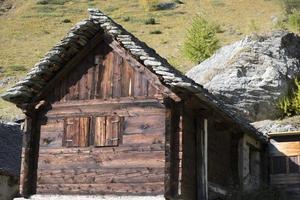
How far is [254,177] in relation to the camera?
2233cm

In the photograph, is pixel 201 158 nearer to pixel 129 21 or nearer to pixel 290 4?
pixel 290 4

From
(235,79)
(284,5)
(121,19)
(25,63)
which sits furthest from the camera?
(121,19)

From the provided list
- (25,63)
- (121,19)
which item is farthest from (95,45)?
(121,19)

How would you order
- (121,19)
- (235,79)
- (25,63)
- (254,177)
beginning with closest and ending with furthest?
(254,177)
(235,79)
(25,63)
(121,19)

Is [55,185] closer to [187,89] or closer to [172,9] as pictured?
[187,89]

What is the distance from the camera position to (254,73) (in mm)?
29953

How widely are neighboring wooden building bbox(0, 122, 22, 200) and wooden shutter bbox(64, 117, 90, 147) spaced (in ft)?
32.7

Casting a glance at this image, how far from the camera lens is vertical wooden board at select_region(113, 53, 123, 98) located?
17.0 m

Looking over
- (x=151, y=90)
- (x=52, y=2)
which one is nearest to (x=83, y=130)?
(x=151, y=90)

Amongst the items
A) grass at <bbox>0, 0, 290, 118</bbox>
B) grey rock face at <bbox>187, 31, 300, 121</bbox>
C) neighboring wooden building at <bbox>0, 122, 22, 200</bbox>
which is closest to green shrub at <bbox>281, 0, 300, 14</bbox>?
grass at <bbox>0, 0, 290, 118</bbox>

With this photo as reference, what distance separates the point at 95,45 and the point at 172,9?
210 ft

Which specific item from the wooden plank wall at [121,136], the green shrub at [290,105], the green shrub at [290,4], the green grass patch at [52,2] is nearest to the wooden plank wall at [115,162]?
the wooden plank wall at [121,136]

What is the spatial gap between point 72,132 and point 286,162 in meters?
9.21

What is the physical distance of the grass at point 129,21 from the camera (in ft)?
206
